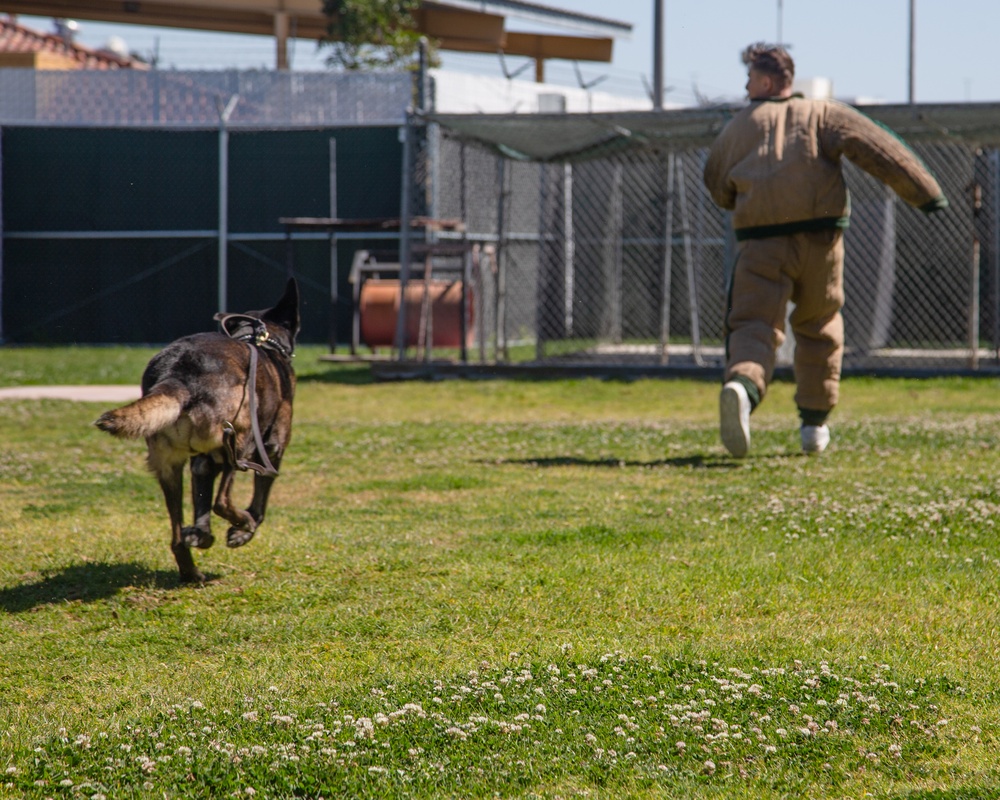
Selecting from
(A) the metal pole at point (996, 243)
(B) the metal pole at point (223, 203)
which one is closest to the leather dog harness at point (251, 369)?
(A) the metal pole at point (996, 243)

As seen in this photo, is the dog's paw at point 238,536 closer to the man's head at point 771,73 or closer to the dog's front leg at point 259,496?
the dog's front leg at point 259,496

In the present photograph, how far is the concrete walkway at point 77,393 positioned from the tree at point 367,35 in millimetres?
17242

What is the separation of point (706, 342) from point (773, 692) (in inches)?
659

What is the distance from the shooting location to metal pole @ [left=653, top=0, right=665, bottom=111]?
18.0 metres

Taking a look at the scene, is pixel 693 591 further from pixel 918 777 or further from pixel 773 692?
pixel 918 777

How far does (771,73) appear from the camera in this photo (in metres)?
8.31

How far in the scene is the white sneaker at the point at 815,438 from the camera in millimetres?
8500

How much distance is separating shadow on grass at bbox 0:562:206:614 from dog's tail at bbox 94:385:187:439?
0.80 m

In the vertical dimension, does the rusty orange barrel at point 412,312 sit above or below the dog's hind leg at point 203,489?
above

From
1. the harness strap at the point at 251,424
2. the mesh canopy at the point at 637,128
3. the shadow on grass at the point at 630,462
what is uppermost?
the mesh canopy at the point at 637,128

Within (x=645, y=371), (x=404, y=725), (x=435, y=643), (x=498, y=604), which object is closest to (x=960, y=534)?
(x=498, y=604)

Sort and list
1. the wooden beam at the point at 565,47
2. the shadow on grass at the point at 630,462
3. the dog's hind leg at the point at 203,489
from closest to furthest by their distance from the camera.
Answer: the dog's hind leg at the point at 203,489, the shadow on grass at the point at 630,462, the wooden beam at the point at 565,47

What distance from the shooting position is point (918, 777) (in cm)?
304

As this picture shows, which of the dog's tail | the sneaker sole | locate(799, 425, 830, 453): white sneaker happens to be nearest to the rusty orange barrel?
locate(799, 425, 830, 453): white sneaker
